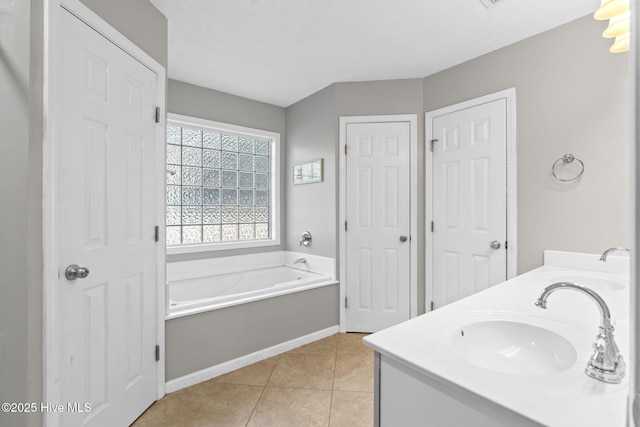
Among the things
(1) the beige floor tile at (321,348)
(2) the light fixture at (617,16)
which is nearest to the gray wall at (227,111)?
(1) the beige floor tile at (321,348)

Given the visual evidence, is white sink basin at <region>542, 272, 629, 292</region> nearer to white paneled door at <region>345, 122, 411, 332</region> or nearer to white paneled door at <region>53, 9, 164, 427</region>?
white paneled door at <region>345, 122, 411, 332</region>

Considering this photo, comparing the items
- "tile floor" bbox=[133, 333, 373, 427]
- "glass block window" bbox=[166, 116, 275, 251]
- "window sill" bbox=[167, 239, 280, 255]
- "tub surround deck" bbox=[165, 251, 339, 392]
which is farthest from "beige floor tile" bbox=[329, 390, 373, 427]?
"glass block window" bbox=[166, 116, 275, 251]

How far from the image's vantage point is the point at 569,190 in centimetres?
200

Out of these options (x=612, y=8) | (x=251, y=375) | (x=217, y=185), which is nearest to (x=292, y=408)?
(x=251, y=375)

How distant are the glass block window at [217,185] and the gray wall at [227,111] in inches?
4.4

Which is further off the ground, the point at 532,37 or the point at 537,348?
the point at 532,37

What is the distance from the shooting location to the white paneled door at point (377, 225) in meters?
→ 2.91

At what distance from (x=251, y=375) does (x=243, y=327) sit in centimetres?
33

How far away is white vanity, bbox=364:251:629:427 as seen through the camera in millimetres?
656

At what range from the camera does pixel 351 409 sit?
6.04 ft

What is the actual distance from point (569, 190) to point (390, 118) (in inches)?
59.4

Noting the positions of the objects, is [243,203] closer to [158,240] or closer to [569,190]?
[158,240]

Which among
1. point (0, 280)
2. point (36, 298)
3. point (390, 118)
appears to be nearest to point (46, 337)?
point (36, 298)

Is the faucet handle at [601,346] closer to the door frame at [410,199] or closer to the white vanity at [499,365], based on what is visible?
the white vanity at [499,365]
